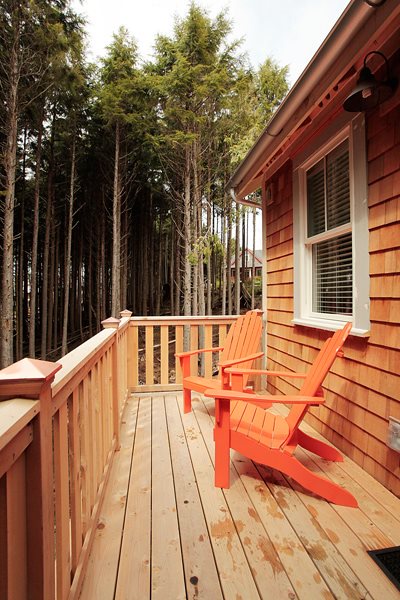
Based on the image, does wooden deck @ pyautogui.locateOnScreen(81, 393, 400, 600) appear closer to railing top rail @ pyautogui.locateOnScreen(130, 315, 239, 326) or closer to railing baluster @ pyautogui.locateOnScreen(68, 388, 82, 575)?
railing baluster @ pyautogui.locateOnScreen(68, 388, 82, 575)

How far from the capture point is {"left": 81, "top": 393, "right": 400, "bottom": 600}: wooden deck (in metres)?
1.19

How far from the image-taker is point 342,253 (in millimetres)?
2447

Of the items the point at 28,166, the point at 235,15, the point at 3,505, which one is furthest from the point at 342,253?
the point at 28,166

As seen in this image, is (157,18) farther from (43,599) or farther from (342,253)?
(43,599)

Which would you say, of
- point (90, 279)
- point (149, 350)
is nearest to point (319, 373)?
point (149, 350)

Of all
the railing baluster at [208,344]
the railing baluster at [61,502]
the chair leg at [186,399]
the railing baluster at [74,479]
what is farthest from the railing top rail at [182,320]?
the railing baluster at [61,502]

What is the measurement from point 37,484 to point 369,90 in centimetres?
222

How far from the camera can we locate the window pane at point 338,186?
Answer: 7.71ft

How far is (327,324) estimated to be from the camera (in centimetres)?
244

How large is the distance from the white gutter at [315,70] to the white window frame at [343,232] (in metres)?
0.35

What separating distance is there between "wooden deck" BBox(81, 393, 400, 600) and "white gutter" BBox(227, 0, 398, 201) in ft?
7.60

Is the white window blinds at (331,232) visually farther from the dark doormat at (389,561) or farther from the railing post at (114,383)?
the railing post at (114,383)

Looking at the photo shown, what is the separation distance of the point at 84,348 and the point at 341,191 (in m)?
2.15

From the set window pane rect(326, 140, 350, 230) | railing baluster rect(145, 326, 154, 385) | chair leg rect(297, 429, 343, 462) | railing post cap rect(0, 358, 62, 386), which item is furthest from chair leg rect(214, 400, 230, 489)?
railing baluster rect(145, 326, 154, 385)
